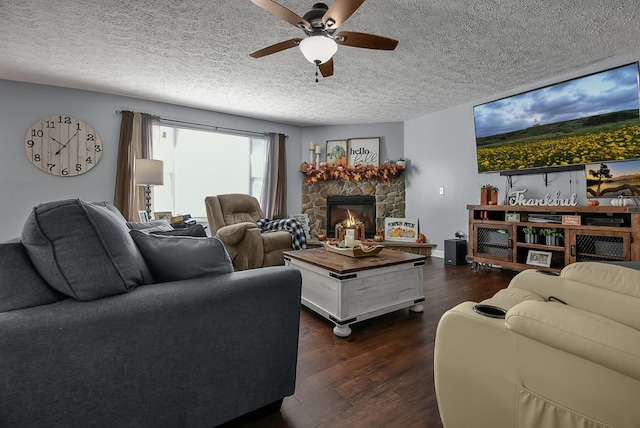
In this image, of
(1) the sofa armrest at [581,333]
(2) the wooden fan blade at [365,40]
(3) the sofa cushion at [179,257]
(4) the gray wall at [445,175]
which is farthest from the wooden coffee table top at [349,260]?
(4) the gray wall at [445,175]

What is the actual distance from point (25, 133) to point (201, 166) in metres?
2.08

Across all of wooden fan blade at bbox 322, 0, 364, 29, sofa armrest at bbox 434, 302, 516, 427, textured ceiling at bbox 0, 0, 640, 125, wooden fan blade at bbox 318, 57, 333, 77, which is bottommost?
sofa armrest at bbox 434, 302, 516, 427

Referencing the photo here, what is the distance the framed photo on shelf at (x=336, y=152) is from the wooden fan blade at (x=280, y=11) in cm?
361

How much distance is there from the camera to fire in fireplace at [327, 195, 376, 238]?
17.9ft

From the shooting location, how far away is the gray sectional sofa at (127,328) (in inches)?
31.0

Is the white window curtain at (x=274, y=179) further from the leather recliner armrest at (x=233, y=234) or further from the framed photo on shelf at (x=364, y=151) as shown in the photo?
the leather recliner armrest at (x=233, y=234)

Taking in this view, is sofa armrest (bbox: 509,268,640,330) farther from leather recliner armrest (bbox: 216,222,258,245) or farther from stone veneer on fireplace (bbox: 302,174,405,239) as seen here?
stone veneer on fireplace (bbox: 302,174,405,239)

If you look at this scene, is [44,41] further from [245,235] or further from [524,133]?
[524,133]

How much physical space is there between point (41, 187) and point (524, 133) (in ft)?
20.2

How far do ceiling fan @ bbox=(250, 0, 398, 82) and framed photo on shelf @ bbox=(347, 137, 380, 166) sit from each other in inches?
133

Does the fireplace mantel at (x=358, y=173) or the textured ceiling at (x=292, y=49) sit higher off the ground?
the textured ceiling at (x=292, y=49)

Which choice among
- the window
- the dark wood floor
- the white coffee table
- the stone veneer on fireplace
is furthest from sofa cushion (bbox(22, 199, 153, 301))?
the stone veneer on fireplace

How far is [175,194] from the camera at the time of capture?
4613 millimetres

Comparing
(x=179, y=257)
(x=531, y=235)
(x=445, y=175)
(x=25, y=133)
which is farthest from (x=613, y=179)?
(x=25, y=133)
